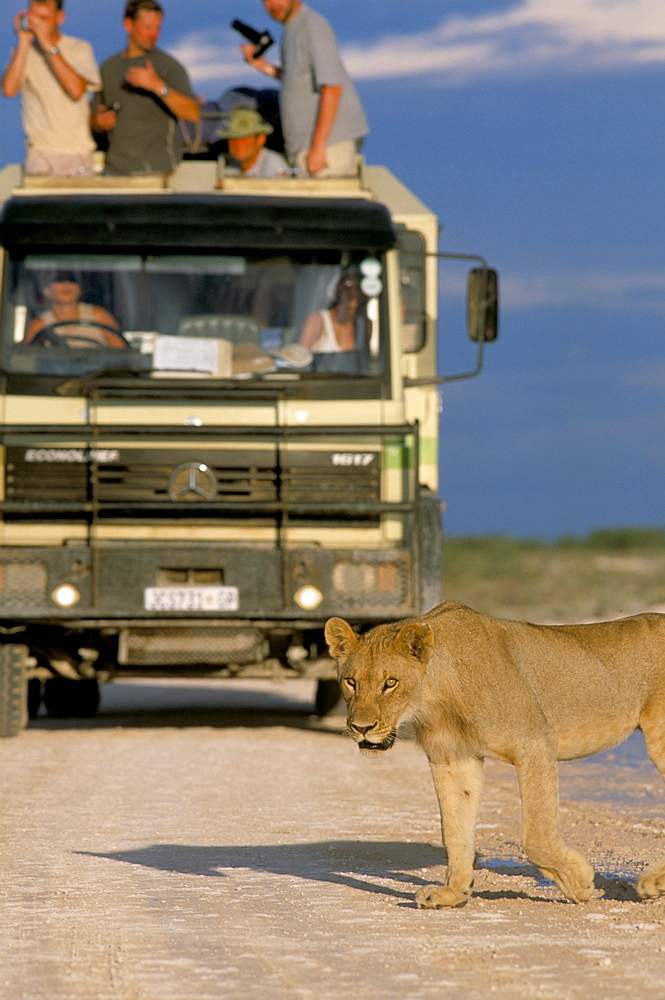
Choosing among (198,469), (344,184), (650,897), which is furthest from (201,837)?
(344,184)

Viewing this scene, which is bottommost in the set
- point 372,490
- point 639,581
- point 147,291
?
point 639,581

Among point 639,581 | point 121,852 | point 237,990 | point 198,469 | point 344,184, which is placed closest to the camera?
point 237,990

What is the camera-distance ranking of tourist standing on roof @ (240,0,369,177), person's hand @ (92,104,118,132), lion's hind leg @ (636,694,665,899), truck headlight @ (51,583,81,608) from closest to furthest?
lion's hind leg @ (636,694,665,899), truck headlight @ (51,583,81,608), tourist standing on roof @ (240,0,369,177), person's hand @ (92,104,118,132)

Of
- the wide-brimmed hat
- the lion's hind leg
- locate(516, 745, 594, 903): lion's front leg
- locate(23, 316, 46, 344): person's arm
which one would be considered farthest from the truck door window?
locate(516, 745, 594, 903): lion's front leg

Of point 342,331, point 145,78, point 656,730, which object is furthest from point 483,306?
point 656,730

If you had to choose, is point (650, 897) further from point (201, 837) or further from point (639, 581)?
point (639, 581)

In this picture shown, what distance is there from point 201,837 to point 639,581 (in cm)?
3038

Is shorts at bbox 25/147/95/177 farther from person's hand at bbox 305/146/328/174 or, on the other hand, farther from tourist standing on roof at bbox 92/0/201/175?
person's hand at bbox 305/146/328/174

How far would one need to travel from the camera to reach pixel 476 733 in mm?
5227

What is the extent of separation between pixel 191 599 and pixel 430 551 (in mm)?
1583

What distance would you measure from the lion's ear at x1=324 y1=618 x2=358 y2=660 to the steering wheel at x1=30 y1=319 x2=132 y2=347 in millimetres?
5131

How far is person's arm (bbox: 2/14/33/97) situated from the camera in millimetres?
11172

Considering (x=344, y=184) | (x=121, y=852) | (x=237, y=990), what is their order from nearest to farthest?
(x=237, y=990), (x=121, y=852), (x=344, y=184)

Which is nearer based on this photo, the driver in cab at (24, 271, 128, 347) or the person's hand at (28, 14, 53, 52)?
the driver in cab at (24, 271, 128, 347)
